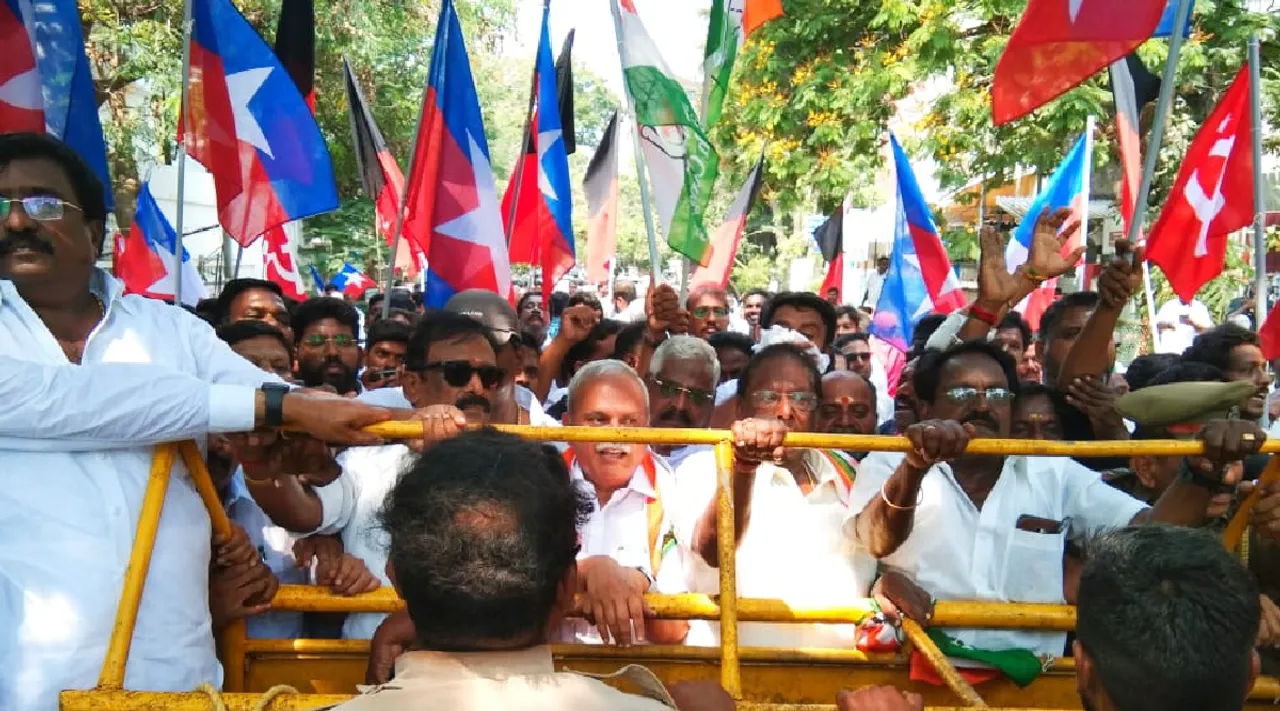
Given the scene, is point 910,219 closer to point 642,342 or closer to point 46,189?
point 642,342

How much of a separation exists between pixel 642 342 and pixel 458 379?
2034 millimetres

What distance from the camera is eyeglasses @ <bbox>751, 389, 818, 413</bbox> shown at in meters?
3.45

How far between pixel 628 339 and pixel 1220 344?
109 inches

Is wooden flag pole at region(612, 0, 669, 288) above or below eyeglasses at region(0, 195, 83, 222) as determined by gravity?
above

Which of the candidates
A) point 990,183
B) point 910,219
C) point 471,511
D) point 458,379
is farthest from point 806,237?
point 471,511

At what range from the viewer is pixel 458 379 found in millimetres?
3414

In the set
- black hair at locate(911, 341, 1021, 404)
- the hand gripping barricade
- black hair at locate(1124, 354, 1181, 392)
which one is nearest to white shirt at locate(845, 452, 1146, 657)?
the hand gripping barricade

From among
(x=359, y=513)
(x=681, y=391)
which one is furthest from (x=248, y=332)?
(x=681, y=391)

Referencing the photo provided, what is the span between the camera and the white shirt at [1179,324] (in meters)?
9.77

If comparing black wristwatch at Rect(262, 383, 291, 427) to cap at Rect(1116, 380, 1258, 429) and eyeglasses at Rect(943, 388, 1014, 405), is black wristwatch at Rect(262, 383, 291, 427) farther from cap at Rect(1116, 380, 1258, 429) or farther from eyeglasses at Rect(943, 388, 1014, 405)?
eyeglasses at Rect(943, 388, 1014, 405)

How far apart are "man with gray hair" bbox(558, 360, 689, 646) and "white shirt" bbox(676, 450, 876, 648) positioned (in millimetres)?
86

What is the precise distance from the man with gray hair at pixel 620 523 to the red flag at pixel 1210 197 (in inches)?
151

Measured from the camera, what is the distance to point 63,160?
89.9 inches

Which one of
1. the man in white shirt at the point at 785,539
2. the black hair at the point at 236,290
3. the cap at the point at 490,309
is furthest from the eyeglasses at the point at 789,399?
the black hair at the point at 236,290
